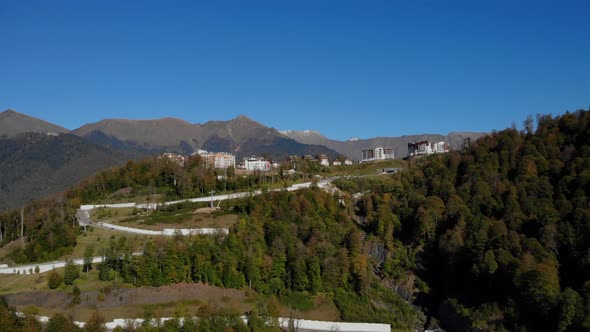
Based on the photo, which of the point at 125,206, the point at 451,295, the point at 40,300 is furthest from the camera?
the point at 125,206

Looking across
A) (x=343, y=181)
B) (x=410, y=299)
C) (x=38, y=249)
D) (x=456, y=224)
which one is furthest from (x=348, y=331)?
(x=343, y=181)

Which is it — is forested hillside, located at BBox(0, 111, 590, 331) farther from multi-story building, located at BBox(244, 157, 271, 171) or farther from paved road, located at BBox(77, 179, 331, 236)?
multi-story building, located at BBox(244, 157, 271, 171)

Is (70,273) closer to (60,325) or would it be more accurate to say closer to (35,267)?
(35,267)

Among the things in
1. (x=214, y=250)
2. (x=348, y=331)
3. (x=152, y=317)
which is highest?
(x=214, y=250)

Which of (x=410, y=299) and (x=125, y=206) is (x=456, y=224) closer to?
(x=410, y=299)

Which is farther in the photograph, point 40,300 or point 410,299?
point 410,299

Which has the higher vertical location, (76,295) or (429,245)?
(429,245)

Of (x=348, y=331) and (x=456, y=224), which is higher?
(x=456, y=224)

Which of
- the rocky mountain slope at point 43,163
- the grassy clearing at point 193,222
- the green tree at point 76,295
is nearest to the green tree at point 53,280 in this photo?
the green tree at point 76,295

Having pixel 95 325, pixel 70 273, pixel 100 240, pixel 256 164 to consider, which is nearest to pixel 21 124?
pixel 256 164
